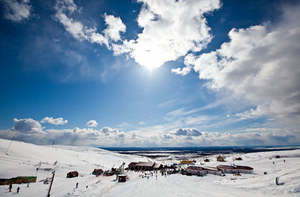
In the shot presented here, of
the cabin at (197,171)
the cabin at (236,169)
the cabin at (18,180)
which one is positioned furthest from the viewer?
the cabin at (197,171)

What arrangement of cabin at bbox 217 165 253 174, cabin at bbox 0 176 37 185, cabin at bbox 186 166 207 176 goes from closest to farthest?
cabin at bbox 0 176 37 185 < cabin at bbox 217 165 253 174 < cabin at bbox 186 166 207 176

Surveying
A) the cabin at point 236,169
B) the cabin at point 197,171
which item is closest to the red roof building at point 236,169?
the cabin at point 236,169

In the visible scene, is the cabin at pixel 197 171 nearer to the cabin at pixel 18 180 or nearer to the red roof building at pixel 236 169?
the red roof building at pixel 236 169

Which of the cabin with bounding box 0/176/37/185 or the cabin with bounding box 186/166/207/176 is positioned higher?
the cabin with bounding box 186/166/207/176

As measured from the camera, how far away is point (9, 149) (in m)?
58.9

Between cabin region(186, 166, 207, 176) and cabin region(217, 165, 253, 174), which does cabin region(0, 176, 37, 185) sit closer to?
cabin region(186, 166, 207, 176)

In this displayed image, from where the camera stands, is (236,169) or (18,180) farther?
(236,169)

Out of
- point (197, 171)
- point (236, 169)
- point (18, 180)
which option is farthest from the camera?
point (236, 169)

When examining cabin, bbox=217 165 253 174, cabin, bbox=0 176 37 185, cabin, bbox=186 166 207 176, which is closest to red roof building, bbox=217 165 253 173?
cabin, bbox=217 165 253 174

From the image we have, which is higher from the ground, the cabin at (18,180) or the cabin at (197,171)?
the cabin at (197,171)

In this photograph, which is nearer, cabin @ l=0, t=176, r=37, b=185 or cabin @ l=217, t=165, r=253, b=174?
cabin @ l=0, t=176, r=37, b=185

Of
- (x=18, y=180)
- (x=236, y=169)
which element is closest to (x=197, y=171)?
(x=236, y=169)

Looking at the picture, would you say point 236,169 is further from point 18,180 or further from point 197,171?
point 18,180

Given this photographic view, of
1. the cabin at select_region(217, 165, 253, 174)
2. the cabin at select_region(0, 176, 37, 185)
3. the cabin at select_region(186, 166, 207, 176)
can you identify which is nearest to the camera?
the cabin at select_region(0, 176, 37, 185)
